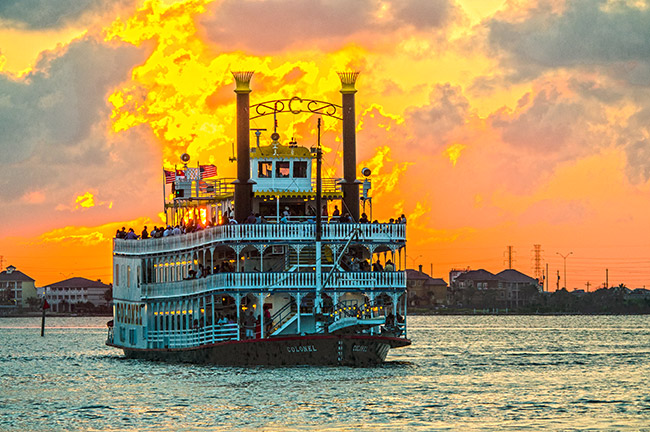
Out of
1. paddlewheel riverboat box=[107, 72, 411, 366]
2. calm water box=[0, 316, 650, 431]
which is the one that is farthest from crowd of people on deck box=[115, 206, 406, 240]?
calm water box=[0, 316, 650, 431]

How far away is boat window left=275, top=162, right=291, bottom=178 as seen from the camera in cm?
7150

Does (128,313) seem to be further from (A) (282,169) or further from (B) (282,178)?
(A) (282,169)

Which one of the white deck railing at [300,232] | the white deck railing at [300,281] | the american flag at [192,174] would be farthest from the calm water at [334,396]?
the american flag at [192,174]

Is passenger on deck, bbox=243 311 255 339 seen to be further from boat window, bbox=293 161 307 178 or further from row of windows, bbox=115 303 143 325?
row of windows, bbox=115 303 143 325

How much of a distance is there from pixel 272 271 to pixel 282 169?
28.2 ft

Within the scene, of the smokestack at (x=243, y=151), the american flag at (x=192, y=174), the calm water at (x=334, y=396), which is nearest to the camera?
the calm water at (x=334, y=396)

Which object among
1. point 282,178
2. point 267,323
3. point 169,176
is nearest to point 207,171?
point 169,176

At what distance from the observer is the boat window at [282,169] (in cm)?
7150

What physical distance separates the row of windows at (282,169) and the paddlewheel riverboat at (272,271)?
0.16 ft

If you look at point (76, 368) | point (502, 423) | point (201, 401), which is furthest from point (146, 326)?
point (502, 423)

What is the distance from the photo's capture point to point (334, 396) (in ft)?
180

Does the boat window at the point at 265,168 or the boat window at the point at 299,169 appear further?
the boat window at the point at 265,168

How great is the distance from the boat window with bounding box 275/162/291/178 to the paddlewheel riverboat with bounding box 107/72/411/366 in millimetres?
48

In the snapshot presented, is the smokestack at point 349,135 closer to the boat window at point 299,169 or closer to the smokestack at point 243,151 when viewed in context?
the boat window at point 299,169
